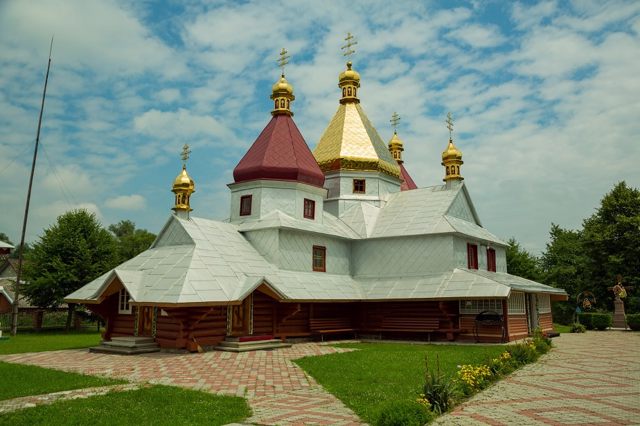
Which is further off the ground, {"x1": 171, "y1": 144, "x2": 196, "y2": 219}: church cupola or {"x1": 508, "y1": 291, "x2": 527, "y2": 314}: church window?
{"x1": 171, "y1": 144, "x2": 196, "y2": 219}: church cupola

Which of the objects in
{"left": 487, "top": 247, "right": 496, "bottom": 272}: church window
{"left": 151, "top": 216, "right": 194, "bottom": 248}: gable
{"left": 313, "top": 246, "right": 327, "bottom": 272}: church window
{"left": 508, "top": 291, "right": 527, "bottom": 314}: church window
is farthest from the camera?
{"left": 487, "top": 247, "right": 496, "bottom": 272}: church window

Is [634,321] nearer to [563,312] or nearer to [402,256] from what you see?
[563,312]

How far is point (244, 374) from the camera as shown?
12117mm

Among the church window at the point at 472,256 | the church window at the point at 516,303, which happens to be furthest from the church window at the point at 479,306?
the church window at the point at 472,256

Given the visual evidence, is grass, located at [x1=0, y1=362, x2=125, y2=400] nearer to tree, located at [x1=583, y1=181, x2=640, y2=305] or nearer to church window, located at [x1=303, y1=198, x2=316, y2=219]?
church window, located at [x1=303, y1=198, x2=316, y2=219]

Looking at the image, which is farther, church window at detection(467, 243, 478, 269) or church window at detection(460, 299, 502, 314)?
church window at detection(467, 243, 478, 269)

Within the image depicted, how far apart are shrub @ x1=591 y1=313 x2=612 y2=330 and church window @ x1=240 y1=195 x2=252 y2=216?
19776mm

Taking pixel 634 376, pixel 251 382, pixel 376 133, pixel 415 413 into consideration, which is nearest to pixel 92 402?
pixel 251 382

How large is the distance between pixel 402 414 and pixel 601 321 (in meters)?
26.3

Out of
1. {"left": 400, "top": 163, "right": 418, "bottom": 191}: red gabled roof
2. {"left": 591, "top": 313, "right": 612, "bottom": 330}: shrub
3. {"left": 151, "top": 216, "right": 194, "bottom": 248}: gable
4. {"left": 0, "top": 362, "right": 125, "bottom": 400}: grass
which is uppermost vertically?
{"left": 400, "top": 163, "right": 418, "bottom": 191}: red gabled roof

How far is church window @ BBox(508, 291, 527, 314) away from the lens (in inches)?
843

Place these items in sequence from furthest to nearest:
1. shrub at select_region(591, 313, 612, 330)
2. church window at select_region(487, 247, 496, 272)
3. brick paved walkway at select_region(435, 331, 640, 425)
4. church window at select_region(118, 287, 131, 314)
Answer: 1. shrub at select_region(591, 313, 612, 330)
2. church window at select_region(487, 247, 496, 272)
3. church window at select_region(118, 287, 131, 314)
4. brick paved walkway at select_region(435, 331, 640, 425)

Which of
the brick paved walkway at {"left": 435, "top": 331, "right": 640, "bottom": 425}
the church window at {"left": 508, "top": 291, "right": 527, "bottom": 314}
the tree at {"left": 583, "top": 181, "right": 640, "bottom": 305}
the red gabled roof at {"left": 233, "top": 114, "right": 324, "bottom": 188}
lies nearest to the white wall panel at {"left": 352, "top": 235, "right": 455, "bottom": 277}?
the church window at {"left": 508, "top": 291, "right": 527, "bottom": 314}

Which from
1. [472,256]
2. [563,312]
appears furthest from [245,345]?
[563,312]
